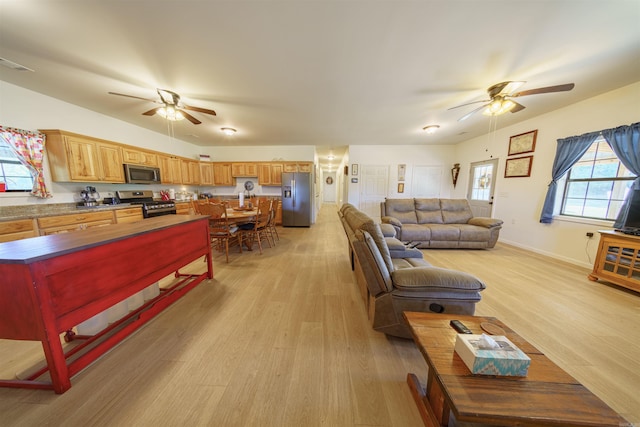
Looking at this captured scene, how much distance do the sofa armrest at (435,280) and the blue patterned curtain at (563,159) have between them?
12.0ft

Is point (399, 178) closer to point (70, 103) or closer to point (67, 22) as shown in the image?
point (67, 22)

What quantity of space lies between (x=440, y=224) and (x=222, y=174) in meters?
6.27

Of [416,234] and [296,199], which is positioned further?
[296,199]

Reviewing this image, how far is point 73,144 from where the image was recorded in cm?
309

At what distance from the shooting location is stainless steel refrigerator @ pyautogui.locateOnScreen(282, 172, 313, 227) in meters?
5.64

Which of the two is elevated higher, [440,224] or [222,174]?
[222,174]

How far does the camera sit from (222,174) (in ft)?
20.0

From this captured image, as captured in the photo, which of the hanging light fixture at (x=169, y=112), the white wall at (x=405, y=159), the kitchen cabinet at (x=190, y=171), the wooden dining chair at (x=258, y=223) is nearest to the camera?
the hanging light fixture at (x=169, y=112)

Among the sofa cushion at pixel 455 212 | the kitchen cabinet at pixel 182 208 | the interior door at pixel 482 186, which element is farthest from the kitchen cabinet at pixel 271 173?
the interior door at pixel 482 186

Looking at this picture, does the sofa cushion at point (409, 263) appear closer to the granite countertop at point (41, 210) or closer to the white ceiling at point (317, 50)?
the white ceiling at point (317, 50)

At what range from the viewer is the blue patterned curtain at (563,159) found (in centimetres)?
309

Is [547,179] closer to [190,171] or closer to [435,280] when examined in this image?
[435,280]

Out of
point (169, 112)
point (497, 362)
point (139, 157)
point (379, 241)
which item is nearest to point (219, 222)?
point (169, 112)

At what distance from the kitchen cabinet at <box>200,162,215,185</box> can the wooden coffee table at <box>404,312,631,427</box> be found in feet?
21.8
